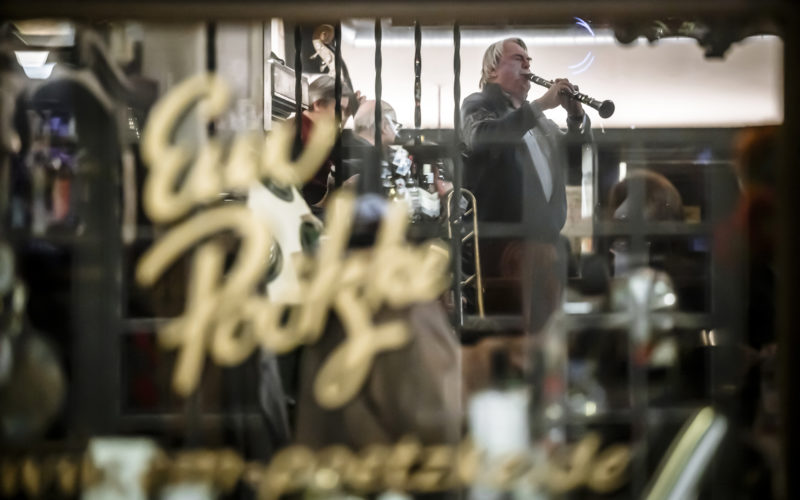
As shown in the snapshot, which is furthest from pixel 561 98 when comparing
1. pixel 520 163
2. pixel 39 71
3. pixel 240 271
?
pixel 39 71

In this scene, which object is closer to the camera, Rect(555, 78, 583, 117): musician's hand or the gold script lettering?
the gold script lettering

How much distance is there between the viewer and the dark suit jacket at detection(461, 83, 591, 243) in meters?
2.11

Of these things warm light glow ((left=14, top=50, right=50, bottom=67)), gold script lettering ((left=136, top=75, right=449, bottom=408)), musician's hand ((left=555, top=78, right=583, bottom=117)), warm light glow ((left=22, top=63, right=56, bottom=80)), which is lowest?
gold script lettering ((left=136, top=75, right=449, bottom=408))

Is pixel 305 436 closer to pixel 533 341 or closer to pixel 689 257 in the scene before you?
pixel 533 341

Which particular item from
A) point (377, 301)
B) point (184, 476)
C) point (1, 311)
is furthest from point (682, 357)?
point (1, 311)

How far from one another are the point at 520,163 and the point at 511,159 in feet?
0.09

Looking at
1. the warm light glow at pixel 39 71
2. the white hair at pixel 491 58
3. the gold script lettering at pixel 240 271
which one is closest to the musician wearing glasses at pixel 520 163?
the white hair at pixel 491 58

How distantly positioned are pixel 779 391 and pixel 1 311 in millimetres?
2008

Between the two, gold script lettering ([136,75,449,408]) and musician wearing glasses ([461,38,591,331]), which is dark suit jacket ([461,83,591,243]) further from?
gold script lettering ([136,75,449,408])

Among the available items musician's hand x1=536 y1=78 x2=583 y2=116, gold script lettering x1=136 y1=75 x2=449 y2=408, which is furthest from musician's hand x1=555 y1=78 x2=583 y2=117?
gold script lettering x1=136 y1=75 x2=449 y2=408

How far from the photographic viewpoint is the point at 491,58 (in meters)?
2.11

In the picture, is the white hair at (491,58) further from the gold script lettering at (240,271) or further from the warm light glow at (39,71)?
the warm light glow at (39,71)

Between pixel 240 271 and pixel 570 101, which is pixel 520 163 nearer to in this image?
pixel 570 101

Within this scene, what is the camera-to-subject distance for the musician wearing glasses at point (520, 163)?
6.88ft
